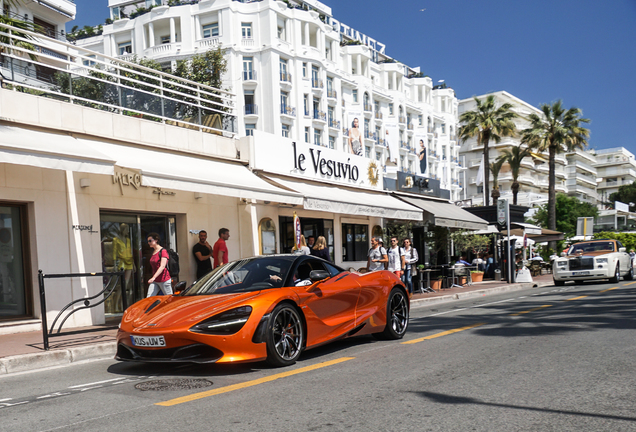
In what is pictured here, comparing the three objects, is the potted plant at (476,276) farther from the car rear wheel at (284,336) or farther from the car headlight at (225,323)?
the car headlight at (225,323)

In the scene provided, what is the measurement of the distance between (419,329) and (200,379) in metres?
4.74

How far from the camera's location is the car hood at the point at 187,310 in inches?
245

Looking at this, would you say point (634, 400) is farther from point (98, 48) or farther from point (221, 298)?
point (98, 48)

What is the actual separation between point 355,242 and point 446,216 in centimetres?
369

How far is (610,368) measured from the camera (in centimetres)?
589

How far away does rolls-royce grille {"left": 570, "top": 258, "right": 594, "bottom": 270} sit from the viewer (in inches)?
842

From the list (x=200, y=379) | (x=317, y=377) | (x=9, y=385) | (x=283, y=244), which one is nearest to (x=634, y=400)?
(x=317, y=377)

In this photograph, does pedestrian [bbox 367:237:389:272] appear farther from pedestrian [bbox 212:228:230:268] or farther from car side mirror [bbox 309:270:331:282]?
car side mirror [bbox 309:270:331:282]

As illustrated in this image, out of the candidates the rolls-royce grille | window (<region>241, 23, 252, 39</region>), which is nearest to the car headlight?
the rolls-royce grille

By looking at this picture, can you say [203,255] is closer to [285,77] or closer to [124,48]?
[285,77]

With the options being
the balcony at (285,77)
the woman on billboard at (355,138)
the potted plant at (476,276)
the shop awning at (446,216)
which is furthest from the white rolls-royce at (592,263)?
the woman on billboard at (355,138)

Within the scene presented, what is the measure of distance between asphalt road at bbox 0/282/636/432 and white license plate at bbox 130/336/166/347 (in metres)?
0.35

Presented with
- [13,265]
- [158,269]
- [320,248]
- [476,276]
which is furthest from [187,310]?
[476,276]

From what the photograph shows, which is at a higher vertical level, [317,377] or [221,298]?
[221,298]
